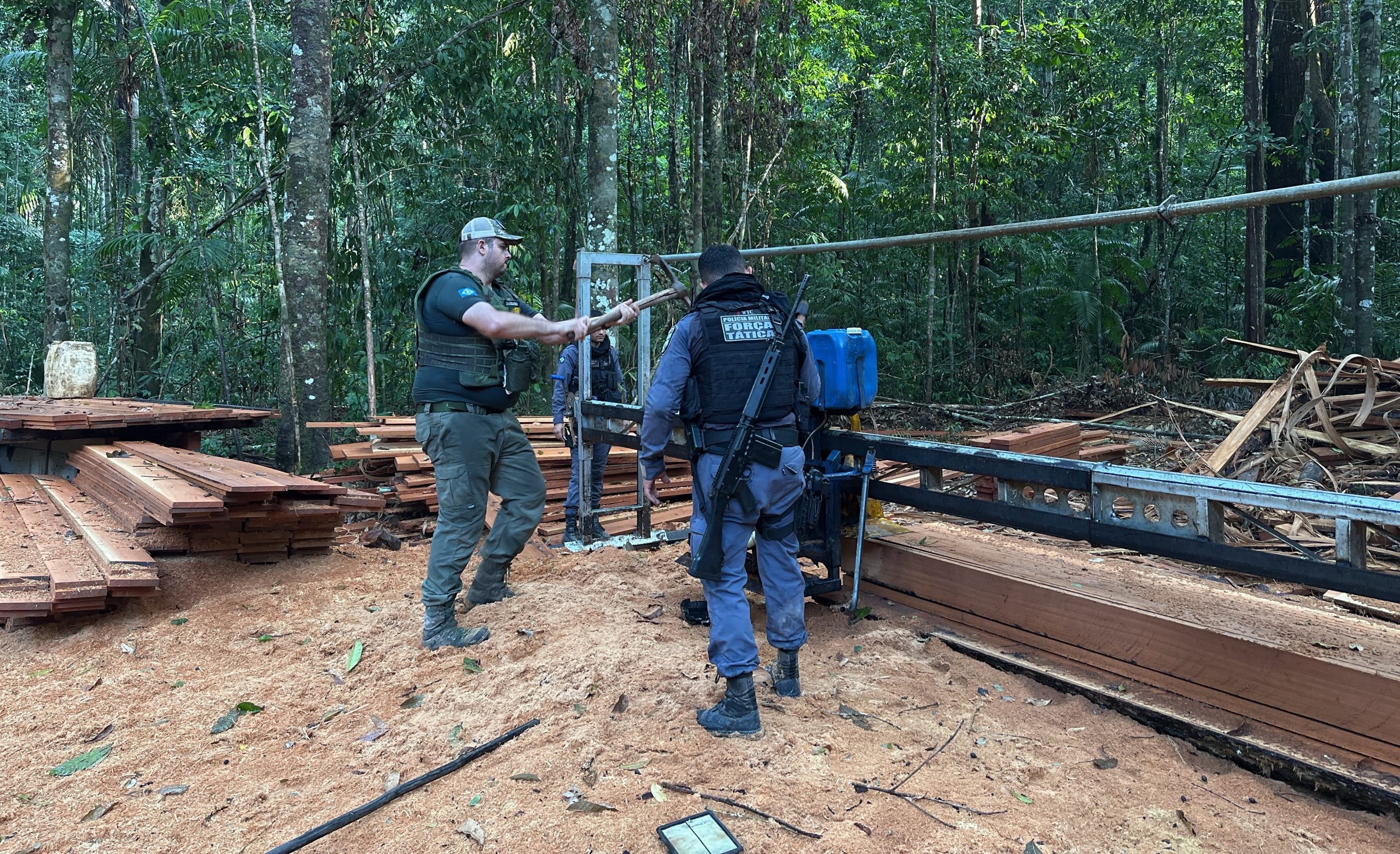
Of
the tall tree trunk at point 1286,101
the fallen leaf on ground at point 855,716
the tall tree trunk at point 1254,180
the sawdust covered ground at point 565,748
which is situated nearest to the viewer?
the sawdust covered ground at point 565,748

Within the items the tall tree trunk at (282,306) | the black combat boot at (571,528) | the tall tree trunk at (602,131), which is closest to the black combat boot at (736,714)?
the black combat boot at (571,528)

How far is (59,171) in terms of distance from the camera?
441 inches

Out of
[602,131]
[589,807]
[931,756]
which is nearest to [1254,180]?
[602,131]

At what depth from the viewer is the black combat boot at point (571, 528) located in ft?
22.6

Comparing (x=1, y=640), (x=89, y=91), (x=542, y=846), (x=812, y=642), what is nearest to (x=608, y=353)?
(x=812, y=642)

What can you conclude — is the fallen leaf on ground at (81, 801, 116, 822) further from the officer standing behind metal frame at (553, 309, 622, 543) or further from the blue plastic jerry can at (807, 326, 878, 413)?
the officer standing behind metal frame at (553, 309, 622, 543)

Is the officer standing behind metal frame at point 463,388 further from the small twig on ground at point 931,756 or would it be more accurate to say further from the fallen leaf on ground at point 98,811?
the small twig on ground at point 931,756

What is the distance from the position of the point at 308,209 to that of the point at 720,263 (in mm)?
6408

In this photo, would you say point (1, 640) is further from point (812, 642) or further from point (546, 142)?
point (546, 142)

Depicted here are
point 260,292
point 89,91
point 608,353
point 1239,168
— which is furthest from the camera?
point 1239,168

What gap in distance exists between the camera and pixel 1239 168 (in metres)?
19.7

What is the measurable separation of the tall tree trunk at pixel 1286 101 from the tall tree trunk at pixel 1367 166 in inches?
99.4

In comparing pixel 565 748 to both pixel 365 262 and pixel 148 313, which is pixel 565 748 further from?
pixel 148 313

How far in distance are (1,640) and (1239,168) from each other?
23643 mm
